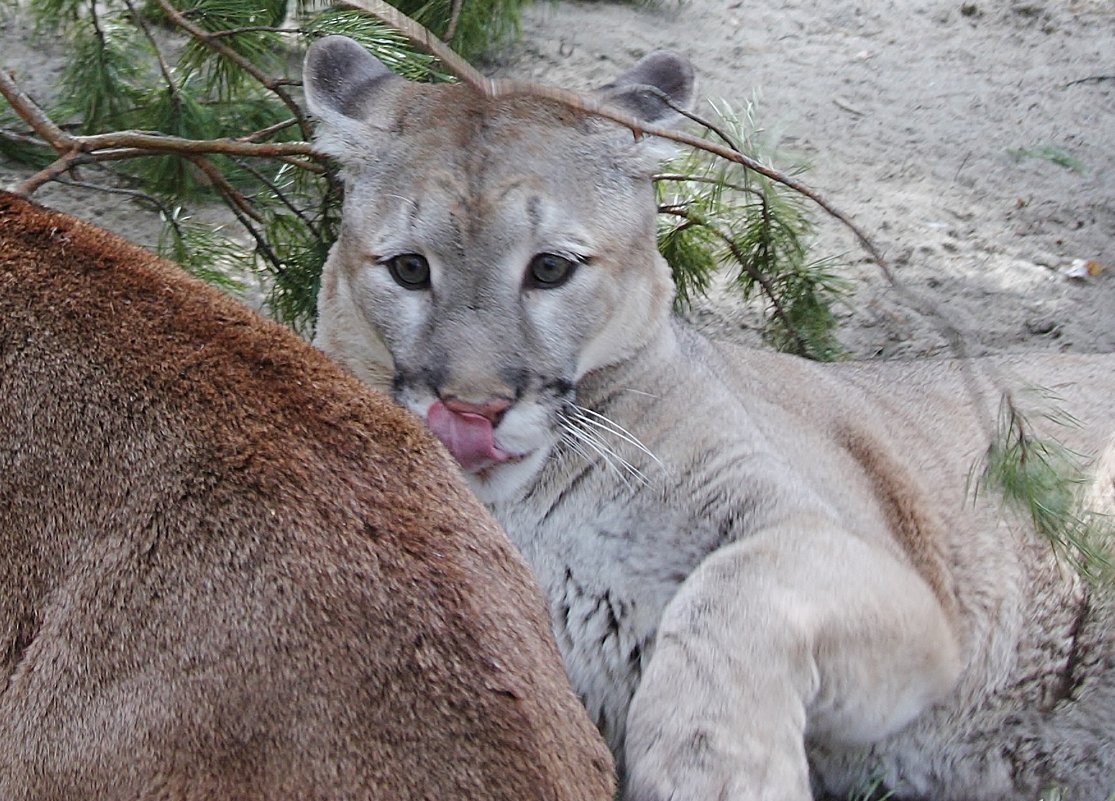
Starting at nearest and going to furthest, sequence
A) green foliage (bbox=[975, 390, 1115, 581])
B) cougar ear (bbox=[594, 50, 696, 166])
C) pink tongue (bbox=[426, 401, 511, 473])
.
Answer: pink tongue (bbox=[426, 401, 511, 473]) < green foliage (bbox=[975, 390, 1115, 581]) < cougar ear (bbox=[594, 50, 696, 166])

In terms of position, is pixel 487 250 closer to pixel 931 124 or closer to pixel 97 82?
pixel 97 82

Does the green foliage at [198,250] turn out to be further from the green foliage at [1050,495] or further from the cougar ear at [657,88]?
the green foliage at [1050,495]

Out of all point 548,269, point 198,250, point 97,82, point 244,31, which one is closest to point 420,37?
point 548,269

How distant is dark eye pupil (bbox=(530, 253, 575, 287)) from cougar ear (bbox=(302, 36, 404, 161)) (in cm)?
67

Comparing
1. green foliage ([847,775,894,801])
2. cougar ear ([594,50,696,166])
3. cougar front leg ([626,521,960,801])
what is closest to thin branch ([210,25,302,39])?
cougar ear ([594,50,696,166])

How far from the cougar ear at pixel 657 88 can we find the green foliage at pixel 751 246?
35.7 inches

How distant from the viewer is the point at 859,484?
391cm

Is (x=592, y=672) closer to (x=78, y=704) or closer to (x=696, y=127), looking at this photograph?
(x=78, y=704)

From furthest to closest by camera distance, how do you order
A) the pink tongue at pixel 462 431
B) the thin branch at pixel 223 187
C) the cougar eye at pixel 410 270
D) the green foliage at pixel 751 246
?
1. the green foliage at pixel 751 246
2. the thin branch at pixel 223 187
3. the cougar eye at pixel 410 270
4. the pink tongue at pixel 462 431

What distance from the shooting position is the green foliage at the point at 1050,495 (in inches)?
135

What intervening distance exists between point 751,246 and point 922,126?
86.0 inches

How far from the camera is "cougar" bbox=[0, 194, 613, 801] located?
2.20 m

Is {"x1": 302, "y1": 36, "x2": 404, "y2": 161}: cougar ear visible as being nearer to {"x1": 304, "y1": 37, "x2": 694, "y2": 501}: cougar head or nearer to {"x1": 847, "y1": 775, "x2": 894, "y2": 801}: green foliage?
{"x1": 304, "y1": 37, "x2": 694, "y2": 501}: cougar head

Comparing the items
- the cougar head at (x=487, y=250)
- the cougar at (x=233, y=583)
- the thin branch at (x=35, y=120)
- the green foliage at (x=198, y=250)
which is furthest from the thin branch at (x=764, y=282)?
the cougar at (x=233, y=583)
